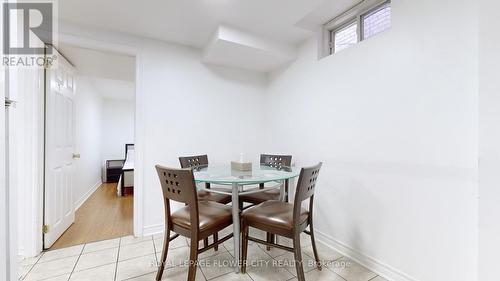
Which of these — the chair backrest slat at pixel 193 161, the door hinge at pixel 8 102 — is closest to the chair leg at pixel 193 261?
the chair backrest slat at pixel 193 161

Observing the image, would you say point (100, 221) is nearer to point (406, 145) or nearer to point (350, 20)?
point (406, 145)

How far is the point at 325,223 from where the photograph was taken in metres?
2.34

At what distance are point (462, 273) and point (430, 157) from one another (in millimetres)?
747

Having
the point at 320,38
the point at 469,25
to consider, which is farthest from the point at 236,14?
the point at 469,25

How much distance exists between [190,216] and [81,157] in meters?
3.34

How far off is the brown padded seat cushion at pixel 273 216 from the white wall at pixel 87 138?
2.98 meters

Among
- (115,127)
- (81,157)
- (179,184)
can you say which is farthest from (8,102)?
(115,127)

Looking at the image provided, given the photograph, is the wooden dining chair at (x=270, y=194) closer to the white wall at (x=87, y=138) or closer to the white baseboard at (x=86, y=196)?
the white wall at (x=87, y=138)

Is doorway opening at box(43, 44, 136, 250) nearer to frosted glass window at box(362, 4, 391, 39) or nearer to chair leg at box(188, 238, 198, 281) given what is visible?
chair leg at box(188, 238, 198, 281)

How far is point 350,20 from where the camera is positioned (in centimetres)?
222

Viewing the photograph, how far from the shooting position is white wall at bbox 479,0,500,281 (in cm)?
Answer: 113

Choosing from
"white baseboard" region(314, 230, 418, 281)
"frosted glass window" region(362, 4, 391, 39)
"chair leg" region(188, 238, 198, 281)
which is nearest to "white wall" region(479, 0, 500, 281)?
"white baseboard" region(314, 230, 418, 281)

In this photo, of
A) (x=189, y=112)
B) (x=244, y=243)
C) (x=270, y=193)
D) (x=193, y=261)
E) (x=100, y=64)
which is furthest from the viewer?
(x=100, y=64)

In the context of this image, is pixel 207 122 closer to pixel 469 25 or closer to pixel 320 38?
pixel 320 38
